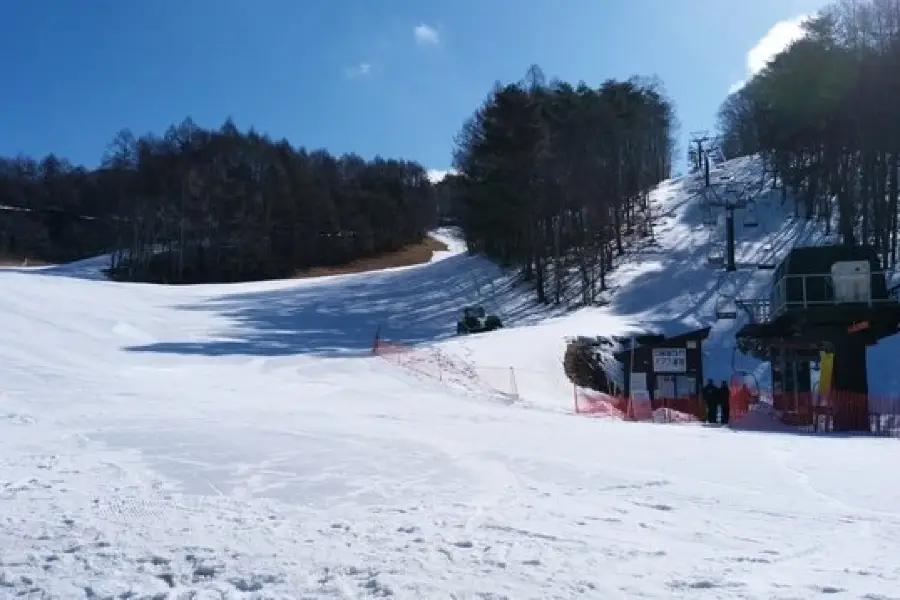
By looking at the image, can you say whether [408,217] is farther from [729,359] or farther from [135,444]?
[135,444]

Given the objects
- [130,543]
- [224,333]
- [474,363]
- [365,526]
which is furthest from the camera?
[224,333]

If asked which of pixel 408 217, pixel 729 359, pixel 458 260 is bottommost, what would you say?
pixel 729 359

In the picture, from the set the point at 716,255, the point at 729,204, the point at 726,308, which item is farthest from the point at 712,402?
the point at 716,255

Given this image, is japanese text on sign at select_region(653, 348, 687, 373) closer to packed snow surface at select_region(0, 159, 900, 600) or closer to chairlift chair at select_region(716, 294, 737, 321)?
packed snow surface at select_region(0, 159, 900, 600)

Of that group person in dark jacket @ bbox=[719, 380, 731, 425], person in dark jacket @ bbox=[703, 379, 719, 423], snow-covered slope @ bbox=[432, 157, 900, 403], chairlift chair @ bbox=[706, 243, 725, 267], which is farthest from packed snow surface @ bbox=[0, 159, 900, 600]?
chairlift chair @ bbox=[706, 243, 725, 267]

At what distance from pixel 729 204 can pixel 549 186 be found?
1081 centimetres

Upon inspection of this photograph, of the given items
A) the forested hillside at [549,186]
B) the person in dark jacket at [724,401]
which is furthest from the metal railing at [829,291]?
the forested hillside at [549,186]

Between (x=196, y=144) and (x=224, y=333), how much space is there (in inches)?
2403

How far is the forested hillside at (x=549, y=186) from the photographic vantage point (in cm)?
4522

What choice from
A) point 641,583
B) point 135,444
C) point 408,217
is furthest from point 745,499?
point 408,217

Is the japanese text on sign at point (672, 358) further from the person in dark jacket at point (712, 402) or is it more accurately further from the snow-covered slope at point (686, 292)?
Answer: the person in dark jacket at point (712, 402)

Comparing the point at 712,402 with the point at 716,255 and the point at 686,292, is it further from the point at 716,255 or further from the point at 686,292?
the point at 716,255

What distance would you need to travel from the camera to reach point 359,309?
164 ft

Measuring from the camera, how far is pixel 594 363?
33375 mm
